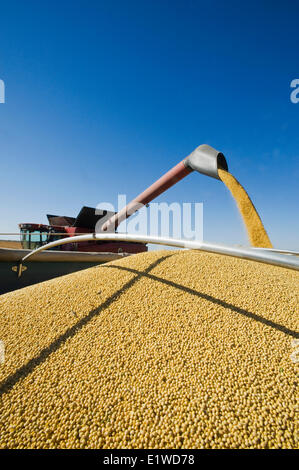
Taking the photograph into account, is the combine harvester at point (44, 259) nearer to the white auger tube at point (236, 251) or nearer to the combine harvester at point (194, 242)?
the combine harvester at point (194, 242)

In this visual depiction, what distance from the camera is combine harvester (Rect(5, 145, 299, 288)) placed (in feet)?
4.08

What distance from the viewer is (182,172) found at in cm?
496

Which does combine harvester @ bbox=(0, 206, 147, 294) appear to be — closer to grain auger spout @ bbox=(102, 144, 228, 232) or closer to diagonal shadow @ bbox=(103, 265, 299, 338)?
diagonal shadow @ bbox=(103, 265, 299, 338)

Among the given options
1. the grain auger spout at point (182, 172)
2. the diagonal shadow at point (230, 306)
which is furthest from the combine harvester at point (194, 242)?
the diagonal shadow at point (230, 306)

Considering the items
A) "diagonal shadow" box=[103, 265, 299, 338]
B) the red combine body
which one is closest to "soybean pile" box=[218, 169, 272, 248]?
"diagonal shadow" box=[103, 265, 299, 338]

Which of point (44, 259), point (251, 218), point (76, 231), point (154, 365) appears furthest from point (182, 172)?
point (154, 365)

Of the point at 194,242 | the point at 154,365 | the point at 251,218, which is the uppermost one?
the point at 251,218

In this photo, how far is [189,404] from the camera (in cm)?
111

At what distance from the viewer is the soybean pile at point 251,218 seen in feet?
9.32

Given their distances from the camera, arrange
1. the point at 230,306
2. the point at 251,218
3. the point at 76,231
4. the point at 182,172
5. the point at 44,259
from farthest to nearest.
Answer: the point at 76,231
the point at 182,172
the point at 44,259
the point at 251,218
the point at 230,306

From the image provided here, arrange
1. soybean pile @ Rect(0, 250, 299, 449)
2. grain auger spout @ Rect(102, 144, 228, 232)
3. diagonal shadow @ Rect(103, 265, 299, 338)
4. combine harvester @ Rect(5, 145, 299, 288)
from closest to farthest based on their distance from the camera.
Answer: soybean pile @ Rect(0, 250, 299, 449)
combine harvester @ Rect(5, 145, 299, 288)
diagonal shadow @ Rect(103, 265, 299, 338)
grain auger spout @ Rect(102, 144, 228, 232)

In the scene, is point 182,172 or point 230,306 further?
point 182,172

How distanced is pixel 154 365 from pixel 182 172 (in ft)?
14.5

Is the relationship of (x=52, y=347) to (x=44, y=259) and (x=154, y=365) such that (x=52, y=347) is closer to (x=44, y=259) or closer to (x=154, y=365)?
(x=154, y=365)
